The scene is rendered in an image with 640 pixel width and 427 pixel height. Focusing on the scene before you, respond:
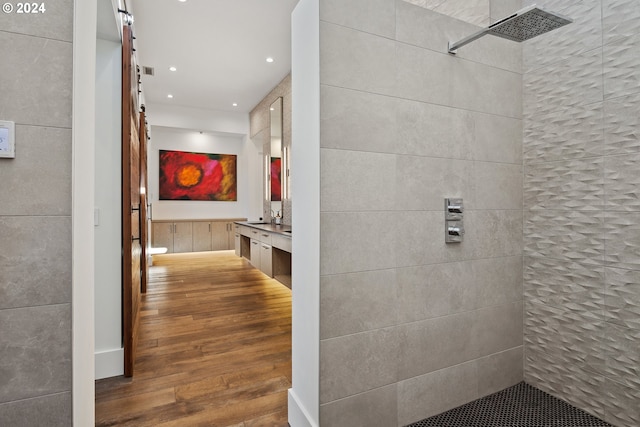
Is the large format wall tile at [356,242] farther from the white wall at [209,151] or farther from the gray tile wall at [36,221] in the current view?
the white wall at [209,151]

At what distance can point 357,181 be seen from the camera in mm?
1576

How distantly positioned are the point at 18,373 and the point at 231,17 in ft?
12.7

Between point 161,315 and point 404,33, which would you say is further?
point 161,315

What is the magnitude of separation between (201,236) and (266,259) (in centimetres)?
412

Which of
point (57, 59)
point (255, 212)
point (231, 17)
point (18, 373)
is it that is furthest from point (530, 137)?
point (255, 212)

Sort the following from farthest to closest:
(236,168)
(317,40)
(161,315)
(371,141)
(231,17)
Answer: (236,168), (231,17), (161,315), (371,141), (317,40)

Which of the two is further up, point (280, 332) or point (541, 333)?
point (541, 333)

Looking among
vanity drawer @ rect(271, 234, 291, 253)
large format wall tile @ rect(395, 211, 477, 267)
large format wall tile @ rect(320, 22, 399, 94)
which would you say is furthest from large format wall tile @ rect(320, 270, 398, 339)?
vanity drawer @ rect(271, 234, 291, 253)

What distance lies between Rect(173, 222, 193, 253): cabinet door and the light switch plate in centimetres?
702

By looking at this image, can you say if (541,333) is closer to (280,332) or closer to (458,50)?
(458,50)

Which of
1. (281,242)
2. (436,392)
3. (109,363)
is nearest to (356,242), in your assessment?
(436,392)

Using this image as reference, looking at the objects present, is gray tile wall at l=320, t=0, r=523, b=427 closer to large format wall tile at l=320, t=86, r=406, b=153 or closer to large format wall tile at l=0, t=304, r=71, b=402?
large format wall tile at l=320, t=86, r=406, b=153

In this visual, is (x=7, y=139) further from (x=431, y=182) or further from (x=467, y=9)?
(x=467, y=9)

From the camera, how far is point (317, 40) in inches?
58.2
